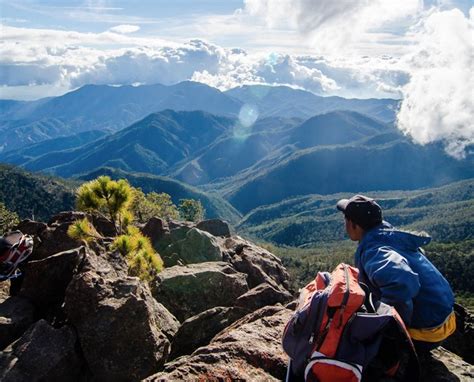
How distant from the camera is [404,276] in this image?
25.3 ft

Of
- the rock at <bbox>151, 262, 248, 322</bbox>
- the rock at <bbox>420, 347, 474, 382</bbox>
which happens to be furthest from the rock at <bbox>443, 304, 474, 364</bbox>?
the rock at <bbox>151, 262, 248, 322</bbox>

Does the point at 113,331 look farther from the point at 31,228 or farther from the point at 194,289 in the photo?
the point at 31,228

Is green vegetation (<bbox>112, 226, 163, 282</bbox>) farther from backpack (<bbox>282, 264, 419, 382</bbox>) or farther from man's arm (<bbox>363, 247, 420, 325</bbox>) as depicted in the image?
man's arm (<bbox>363, 247, 420, 325</bbox>)

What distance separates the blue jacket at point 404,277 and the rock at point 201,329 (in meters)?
5.66

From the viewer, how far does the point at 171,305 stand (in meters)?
19.2

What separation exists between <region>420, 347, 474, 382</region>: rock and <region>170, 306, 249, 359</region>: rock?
606cm

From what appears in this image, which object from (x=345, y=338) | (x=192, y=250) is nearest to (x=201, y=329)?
(x=345, y=338)

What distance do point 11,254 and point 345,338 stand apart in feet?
42.1

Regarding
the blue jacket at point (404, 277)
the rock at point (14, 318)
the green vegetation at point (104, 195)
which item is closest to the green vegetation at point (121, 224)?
the green vegetation at point (104, 195)

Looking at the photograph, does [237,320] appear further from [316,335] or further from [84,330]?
[316,335]

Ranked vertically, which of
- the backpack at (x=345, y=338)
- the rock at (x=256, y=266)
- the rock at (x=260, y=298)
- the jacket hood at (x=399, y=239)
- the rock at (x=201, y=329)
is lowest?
the rock at (x=256, y=266)

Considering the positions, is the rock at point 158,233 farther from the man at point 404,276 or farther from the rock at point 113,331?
the man at point 404,276

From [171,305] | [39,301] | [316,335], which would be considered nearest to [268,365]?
[316,335]

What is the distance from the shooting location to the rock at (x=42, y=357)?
10.4 meters
